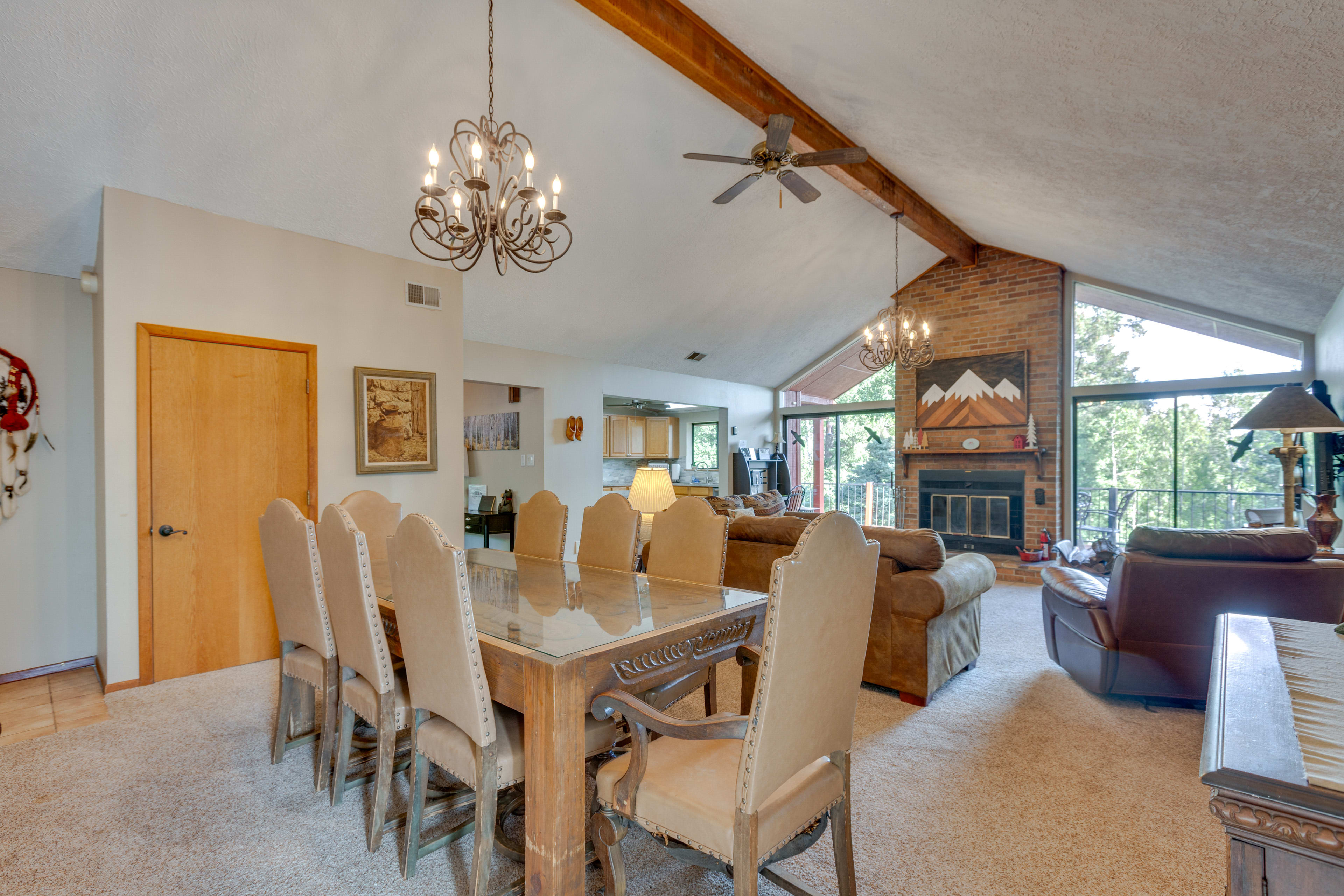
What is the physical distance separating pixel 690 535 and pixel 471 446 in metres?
6.15

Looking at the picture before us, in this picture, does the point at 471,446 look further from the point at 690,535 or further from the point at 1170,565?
the point at 1170,565

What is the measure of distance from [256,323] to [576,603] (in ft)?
9.80

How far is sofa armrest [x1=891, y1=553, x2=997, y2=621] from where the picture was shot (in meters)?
3.00

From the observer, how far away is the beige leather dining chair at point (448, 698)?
5.05ft

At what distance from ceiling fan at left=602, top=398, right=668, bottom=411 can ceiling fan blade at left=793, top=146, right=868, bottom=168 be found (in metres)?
5.13

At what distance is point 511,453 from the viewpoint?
7.00m

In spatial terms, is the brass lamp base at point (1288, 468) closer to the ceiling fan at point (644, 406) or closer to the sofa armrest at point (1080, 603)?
the sofa armrest at point (1080, 603)

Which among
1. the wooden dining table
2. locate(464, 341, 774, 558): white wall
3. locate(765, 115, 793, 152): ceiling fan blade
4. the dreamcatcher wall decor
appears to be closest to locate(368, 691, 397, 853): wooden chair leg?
→ the wooden dining table

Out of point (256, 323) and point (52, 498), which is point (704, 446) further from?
Answer: point (52, 498)

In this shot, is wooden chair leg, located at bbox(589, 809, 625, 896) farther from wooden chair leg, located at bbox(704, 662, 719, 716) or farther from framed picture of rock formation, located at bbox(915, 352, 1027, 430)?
framed picture of rock formation, located at bbox(915, 352, 1027, 430)

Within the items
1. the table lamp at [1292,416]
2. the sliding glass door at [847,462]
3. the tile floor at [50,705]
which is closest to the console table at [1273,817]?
the tile floor at [50,705]

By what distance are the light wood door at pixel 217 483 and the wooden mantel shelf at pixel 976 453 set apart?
6.54 m

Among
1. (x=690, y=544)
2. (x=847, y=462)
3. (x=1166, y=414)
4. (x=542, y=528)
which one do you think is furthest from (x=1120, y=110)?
(x=847, y=462)

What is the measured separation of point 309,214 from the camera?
3814mm
